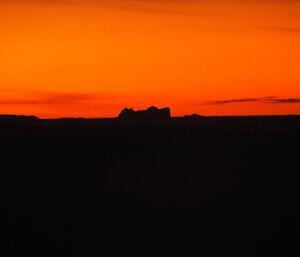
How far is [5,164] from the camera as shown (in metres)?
28.3

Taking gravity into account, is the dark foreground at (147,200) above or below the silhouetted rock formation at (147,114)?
below

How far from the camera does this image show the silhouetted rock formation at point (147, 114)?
75188 millimetres

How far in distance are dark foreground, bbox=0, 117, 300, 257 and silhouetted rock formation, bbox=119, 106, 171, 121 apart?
37509 millimetres

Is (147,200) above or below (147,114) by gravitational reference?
below

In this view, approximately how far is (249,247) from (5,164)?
12428mm

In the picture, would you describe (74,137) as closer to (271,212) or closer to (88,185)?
(88,185)

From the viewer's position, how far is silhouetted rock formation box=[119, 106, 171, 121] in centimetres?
7519

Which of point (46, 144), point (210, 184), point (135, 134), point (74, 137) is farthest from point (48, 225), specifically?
point (135, 134)

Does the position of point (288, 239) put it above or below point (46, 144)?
below

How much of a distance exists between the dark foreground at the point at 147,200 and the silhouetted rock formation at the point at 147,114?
37.5 m

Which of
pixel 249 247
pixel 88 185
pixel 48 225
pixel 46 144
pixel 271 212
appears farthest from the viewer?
pixel 46 144

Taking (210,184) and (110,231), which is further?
(210,184)

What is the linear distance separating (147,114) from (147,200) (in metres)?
52.3

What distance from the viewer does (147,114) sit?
248 feet
